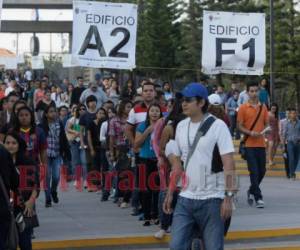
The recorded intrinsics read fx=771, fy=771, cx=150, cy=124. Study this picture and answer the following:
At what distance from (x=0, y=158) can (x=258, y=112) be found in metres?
6.20

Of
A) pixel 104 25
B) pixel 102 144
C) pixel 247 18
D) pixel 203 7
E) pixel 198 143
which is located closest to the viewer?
pixel 198 143

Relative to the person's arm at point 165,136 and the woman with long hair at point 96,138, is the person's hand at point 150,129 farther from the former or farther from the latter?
the woman with long hair at point 96,138

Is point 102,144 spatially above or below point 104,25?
below

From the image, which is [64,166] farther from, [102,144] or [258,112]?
[258,112]

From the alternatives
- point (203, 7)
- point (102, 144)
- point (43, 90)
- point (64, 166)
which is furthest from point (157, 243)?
point (203, 7)

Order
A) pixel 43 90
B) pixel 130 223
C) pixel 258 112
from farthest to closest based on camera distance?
pixel 43 90 < pixel 258 112 < pixel 130 223

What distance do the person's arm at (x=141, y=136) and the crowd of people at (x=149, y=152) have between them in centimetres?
2

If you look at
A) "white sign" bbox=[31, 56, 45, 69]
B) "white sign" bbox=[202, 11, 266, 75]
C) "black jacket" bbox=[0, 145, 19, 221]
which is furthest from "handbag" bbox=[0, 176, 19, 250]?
"white sign" bbox=[31, 56, 45, 69]

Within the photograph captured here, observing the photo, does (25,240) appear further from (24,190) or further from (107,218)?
(107,218)

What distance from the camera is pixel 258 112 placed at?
482 inches

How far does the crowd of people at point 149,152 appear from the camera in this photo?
21.9 feet

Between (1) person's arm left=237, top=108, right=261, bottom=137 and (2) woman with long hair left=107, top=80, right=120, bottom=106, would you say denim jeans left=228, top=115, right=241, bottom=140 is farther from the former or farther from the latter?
(1) person's arm left=237, top=108, right=261, bottom=137

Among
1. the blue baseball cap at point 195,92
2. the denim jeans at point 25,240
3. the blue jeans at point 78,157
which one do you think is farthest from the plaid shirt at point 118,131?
the blue baseball cap at point 195,92

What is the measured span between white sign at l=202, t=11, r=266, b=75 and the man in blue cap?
8712 millimetres
